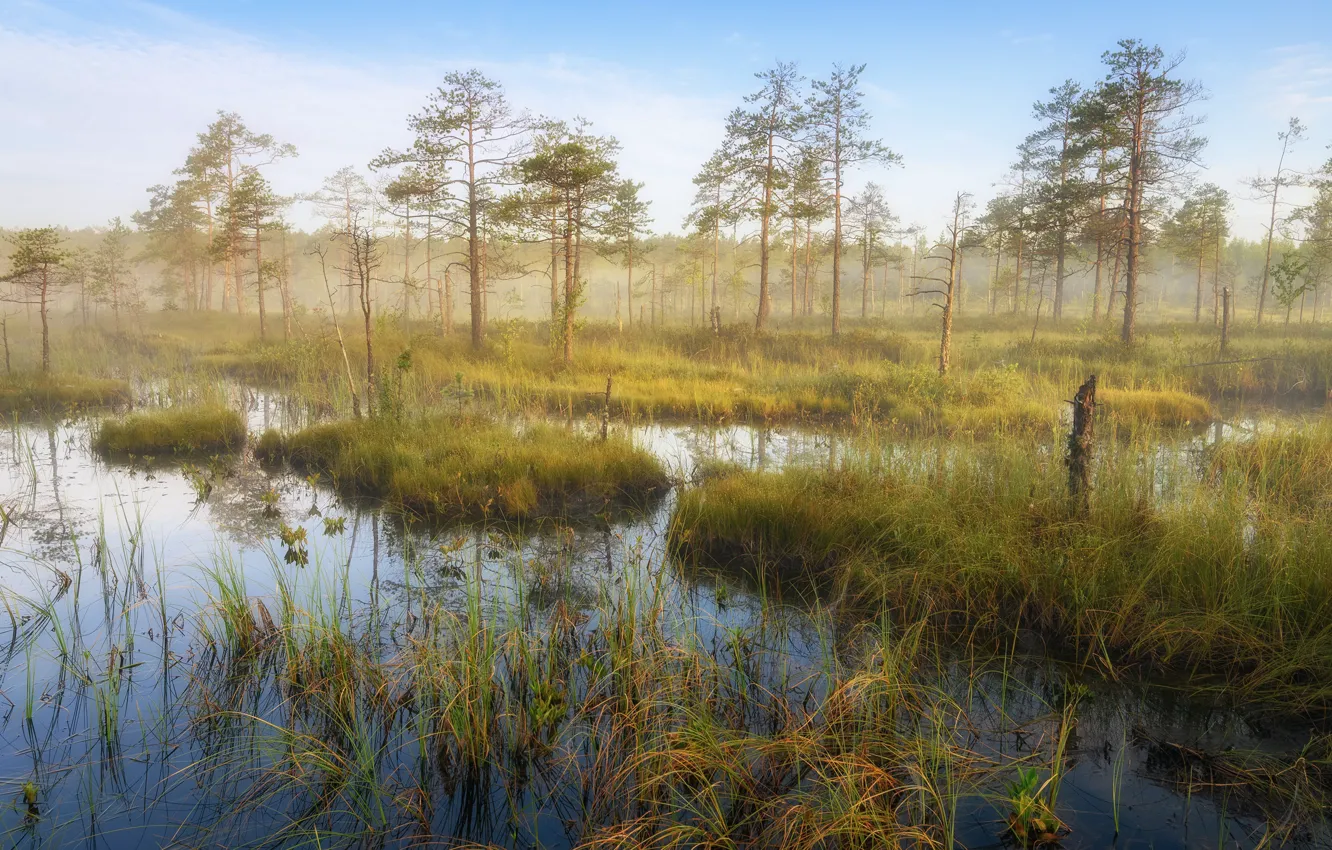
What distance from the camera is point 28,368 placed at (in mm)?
18562

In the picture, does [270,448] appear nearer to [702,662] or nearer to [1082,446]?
[702,662]

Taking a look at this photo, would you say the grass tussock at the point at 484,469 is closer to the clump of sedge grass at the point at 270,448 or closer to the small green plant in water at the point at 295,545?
the clump of sedge grass at the point at 270,448

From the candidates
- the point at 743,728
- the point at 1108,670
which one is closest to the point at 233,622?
the point at 743,728

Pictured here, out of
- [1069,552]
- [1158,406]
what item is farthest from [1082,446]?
[1158,406]

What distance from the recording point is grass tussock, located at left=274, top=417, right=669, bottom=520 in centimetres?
790

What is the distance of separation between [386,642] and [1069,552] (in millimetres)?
4589

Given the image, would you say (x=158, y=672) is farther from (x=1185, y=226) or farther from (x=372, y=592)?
(x=1185, y=226)

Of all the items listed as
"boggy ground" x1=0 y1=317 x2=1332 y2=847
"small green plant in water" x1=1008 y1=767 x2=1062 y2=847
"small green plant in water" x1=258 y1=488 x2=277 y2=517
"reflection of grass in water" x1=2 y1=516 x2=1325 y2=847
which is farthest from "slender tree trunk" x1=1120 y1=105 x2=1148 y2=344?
"small green plant in water" x1=258 y1=488 x2=277 y2=517

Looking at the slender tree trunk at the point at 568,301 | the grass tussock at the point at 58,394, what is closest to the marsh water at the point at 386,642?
the grass tussock at the point at 58,394

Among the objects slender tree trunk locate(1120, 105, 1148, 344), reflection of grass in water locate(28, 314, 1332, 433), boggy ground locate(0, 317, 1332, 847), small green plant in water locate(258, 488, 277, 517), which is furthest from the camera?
slender tree trunk locate(1120, 105, 1148, 344)

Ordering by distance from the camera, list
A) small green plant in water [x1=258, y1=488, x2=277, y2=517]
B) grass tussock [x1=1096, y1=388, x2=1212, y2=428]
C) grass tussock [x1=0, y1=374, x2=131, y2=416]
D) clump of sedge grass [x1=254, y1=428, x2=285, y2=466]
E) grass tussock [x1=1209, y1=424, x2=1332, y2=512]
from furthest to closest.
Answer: grass tussock [x1=0, y1=374, x2=131, y2=416], grass tussock [x1=1096, y1=388, x2=1212, y2=428], clump of sedge grass [x1=254, y1=428, x2=285, y2=466], small green plant in water [x1=258, y1=488, x2=277, y2=517], grass tussock [x1=1209, y1=424, x2=1332, y2=512]

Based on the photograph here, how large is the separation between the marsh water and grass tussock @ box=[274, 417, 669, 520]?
49 centimetres

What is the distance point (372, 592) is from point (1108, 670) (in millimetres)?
5135

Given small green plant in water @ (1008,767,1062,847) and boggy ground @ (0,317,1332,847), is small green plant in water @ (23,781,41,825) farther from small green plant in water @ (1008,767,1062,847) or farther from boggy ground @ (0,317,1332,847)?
small green plant in water @ (1008,767,1062,847)
